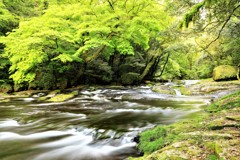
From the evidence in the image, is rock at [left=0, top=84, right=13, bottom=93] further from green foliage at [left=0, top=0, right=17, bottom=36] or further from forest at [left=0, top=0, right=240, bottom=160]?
green foliage at [left=0, top=0, right=17, bottom=36]

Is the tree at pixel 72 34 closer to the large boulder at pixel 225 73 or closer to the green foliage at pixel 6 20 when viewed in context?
the green foliage at pixel 6 20

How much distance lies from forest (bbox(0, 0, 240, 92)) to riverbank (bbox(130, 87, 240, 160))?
447 centimetres

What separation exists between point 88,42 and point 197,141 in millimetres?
10225

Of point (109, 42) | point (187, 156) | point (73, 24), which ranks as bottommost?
point (187, 156)

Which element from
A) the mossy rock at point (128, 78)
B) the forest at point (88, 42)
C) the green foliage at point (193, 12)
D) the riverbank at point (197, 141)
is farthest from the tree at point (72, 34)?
the riverbank at point (197, 141)

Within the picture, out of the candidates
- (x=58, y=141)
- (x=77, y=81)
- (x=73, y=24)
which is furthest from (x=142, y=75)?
(x=58, y=141)

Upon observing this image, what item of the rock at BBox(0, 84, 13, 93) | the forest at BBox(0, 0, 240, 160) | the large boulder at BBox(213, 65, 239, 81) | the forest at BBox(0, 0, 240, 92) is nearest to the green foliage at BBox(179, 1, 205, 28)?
the forest at BBox(0, 0, 240, 160)

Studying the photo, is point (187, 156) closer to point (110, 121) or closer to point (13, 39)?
point (110, 121)

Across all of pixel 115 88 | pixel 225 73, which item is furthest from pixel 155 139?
pixel 225 73

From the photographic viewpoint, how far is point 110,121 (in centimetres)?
624

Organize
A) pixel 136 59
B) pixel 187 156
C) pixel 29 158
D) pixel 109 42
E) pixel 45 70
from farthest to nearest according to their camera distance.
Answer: pixel 136 59 < pixel 45 70 < pixel 109 42 < pixel 29 158 < pixel 187 156

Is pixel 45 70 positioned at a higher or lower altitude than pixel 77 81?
higher

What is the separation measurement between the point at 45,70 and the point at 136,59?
743cm

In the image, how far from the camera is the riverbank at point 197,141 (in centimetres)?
287
